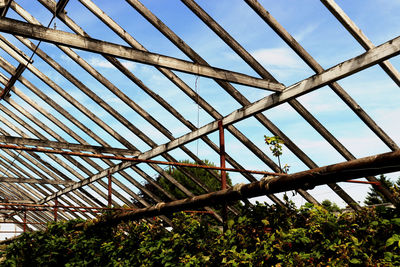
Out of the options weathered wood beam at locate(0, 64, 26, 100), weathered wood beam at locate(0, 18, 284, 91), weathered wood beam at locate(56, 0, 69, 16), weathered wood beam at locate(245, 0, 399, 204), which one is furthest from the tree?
weathered wood beam at locate(0, 64, 26, 100)

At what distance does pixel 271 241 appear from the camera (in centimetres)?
356

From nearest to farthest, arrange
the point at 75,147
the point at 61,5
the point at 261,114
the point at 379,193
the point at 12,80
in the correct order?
the point at 61,5 < the point at 261,114 < the point at 12,80 < the point at 75,147 < the point at 379,193

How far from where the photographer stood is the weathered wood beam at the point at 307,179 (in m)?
3.05

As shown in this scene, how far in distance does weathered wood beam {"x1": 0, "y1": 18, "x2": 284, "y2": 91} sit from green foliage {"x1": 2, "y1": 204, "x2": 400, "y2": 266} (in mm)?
1996

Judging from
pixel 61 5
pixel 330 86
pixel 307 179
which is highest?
pixel 61 5

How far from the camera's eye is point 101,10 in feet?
17.3

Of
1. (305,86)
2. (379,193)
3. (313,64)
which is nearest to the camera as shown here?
(313,64)

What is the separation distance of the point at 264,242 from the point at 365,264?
927 millimetres

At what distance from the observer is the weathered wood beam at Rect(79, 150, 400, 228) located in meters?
3.05

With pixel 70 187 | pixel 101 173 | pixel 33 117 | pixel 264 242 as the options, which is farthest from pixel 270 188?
pixel 70 187

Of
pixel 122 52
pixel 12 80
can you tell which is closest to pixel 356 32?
pixel 122 52

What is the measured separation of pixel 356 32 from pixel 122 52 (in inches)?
108

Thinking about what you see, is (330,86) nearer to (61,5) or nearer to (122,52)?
(122,52)

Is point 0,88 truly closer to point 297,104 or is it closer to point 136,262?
point 136,262
